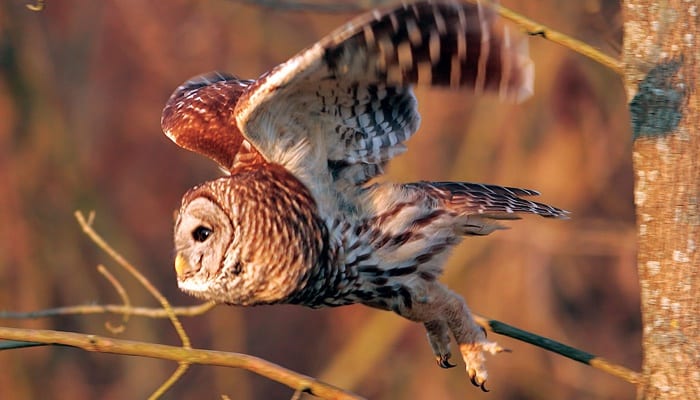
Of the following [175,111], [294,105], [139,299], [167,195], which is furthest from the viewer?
[167,195]

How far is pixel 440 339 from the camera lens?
4.20 meters

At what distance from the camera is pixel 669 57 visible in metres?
2.65

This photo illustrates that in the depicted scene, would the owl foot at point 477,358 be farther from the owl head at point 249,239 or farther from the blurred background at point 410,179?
the blurred background at point 410,179

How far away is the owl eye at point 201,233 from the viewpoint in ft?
12.1

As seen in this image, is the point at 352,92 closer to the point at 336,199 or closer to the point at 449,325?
the point at 336,199

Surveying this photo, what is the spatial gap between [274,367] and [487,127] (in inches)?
198

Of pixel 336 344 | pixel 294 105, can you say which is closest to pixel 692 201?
pixel 294 105

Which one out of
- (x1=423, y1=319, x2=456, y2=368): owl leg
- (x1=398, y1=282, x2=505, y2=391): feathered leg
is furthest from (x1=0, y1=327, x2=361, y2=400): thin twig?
(x1=423, y1=319, x2=456, y2=368): owl leg

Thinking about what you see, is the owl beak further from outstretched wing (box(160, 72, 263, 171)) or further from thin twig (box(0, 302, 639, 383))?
outstretched wing (box(160, 72, 263, 171))

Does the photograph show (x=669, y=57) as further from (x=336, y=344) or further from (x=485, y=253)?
(x=336, y=344)

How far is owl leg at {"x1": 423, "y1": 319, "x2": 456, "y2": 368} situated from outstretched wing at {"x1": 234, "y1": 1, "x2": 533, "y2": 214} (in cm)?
62

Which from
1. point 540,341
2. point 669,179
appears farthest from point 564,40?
point 540,341

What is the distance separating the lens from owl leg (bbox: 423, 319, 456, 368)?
4.13m

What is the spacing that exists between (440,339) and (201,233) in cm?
106
